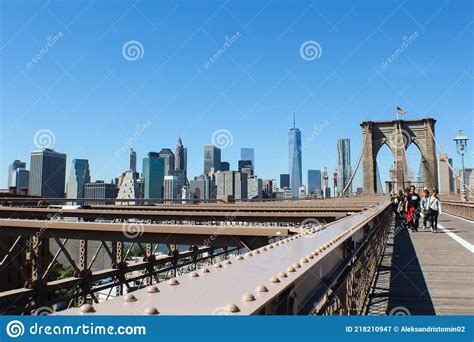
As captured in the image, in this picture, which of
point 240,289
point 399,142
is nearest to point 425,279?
point 240,289

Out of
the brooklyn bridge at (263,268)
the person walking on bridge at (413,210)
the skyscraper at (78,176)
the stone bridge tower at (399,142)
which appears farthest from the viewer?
the stone bridge tower at (399,142)

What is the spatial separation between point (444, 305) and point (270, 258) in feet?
14.1

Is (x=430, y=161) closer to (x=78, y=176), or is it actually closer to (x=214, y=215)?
(x=78, y=176)

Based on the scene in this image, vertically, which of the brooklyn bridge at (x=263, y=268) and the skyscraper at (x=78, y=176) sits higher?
the skyscraper at (x=78, y=176)

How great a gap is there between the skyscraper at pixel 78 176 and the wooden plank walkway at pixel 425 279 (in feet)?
262

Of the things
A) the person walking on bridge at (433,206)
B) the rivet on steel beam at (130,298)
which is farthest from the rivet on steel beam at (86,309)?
the person walking on bridge at (433,206)

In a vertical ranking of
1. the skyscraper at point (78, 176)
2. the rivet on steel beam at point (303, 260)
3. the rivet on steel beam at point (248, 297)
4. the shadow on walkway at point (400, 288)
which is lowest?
the shadow on walkway at point (400, 288)

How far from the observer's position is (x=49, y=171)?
81.2m

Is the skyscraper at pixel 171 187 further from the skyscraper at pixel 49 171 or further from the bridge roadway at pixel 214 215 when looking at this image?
the bridge roadway at pixel 214 215

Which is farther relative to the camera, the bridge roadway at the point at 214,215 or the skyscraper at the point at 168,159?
the skyscraper at the point at 168,159

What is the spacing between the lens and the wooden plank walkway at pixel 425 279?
6105mm

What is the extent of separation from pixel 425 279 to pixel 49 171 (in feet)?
275

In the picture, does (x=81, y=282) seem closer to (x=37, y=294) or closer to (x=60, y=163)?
(x=37, y=294)
